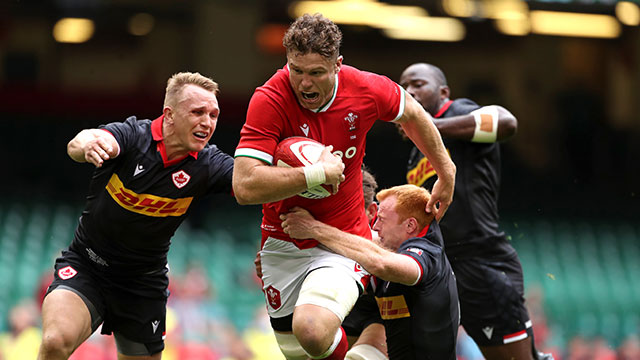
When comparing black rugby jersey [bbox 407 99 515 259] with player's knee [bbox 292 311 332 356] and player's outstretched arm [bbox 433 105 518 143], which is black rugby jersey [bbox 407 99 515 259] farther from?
player's knee [bbox 292 311 332 356]

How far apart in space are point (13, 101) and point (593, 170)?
11.7 metres

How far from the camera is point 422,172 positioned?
6.58 metres

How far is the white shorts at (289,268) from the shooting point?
4926 mm

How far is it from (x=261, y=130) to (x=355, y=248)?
92cm

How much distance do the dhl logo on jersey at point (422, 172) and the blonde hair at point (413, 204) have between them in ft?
3.96

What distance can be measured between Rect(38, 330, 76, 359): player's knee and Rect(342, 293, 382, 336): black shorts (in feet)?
6.55

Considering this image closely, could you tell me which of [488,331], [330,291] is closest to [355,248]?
[330,291]

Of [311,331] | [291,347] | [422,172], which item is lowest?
[291,347]

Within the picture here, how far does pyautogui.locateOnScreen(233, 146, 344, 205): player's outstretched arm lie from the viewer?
14.6 ft

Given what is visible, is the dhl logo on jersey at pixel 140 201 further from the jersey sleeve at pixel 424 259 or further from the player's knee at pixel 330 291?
the jersey sleeve at pixel 424 259

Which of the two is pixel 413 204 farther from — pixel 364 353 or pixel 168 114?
pixel 168 114

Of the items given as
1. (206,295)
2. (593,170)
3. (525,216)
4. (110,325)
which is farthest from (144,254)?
(593,170)

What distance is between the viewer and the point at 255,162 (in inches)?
179

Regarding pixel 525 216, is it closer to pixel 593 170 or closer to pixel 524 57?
pixel 593 170
